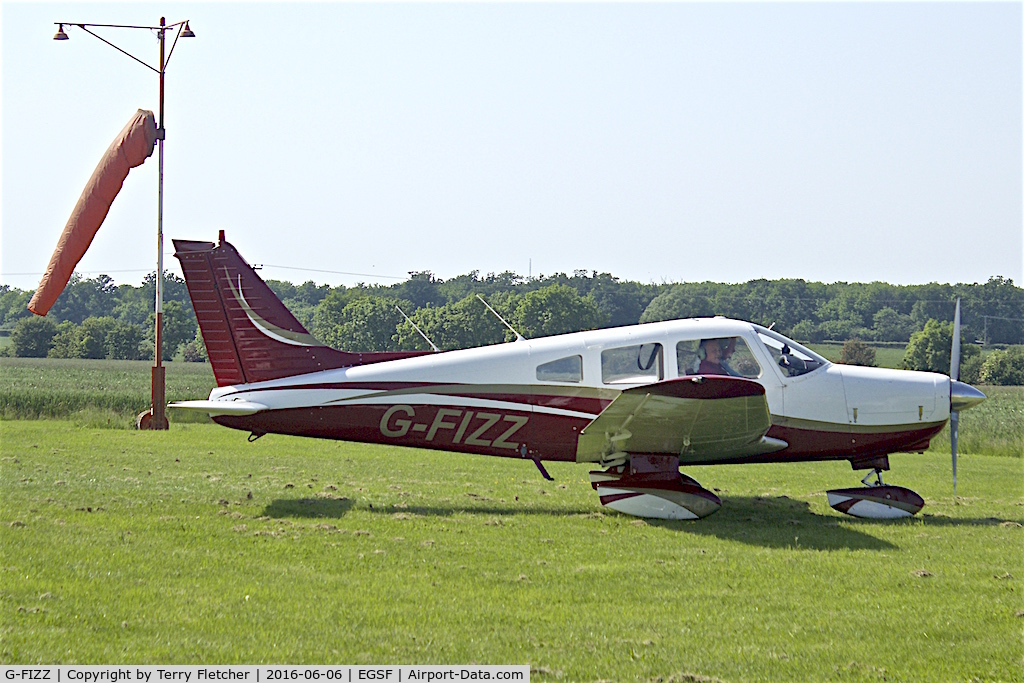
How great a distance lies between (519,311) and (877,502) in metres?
39.6

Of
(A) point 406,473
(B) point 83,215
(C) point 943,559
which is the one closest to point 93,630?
(C) point 943,559

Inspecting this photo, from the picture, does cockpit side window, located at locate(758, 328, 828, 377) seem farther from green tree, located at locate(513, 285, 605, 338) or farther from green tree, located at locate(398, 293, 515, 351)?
green tree, located at locate(513, 285, 605, 338)

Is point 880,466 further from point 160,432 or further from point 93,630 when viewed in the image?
point 160,432

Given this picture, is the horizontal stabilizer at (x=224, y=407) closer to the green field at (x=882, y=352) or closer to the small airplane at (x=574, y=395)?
the small airplane at (x=574, y=395)

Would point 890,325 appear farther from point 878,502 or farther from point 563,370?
point 563,370

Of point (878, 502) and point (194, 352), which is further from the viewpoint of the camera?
point (194, 352)

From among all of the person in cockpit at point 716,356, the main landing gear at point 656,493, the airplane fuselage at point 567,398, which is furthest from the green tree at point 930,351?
the main landing gear at point 656,493

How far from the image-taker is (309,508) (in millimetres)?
9469

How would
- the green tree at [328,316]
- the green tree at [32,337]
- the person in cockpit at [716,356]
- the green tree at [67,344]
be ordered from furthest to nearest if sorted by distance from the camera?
the green tree at [67,344], the green tree at [32,337], the green tree at [328,316], the person in cockpit at [716,356]

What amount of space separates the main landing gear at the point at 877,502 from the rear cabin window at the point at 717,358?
65.1 inches

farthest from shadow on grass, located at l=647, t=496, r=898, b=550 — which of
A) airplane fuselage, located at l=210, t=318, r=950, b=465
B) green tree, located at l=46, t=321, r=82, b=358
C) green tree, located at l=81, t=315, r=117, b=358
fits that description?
green tree, located at l=46, t=321, r=82, b=358

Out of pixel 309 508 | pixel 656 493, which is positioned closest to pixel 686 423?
pixel 656 493

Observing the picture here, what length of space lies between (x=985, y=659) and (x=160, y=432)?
1471 cm

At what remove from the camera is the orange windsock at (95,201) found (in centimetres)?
1523
